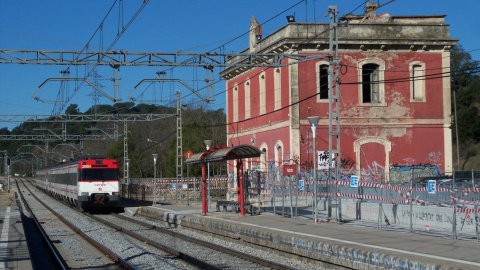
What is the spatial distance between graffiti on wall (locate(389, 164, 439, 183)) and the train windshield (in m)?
15.6

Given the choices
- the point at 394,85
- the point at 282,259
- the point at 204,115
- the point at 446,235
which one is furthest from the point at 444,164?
the point at 204,115

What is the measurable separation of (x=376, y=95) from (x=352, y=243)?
2319 cm

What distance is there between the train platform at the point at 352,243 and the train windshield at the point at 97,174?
13.6m

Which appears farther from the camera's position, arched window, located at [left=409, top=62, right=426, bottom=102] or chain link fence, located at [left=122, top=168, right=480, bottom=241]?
arched window, located at [left=409, top=62, right=426, bottom=102]

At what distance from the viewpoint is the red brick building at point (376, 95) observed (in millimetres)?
35406

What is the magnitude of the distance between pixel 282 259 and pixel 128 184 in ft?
116

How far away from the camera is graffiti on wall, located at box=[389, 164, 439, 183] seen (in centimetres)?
3516

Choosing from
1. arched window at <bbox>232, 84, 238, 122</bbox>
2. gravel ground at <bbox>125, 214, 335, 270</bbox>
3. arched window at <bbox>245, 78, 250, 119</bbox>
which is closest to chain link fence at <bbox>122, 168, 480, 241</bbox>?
gravel ground at <bbox>125, 214, 335, 270</bbox>

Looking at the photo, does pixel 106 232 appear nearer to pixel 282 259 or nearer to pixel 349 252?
pixel 282 259

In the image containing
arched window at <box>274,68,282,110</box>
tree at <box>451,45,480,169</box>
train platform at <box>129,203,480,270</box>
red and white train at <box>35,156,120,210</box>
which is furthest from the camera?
tree at <box>451,45,480,169</box>

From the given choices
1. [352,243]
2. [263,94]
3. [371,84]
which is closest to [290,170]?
[352,243]

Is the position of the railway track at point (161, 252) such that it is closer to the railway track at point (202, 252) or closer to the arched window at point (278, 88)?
the railway track at point (202, 252)

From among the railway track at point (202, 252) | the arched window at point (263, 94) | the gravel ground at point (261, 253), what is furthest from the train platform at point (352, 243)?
the arched window at point (263, 94)

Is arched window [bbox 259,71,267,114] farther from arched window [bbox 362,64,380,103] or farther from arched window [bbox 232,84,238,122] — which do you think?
arched window [bbox 362,64,380,103]
